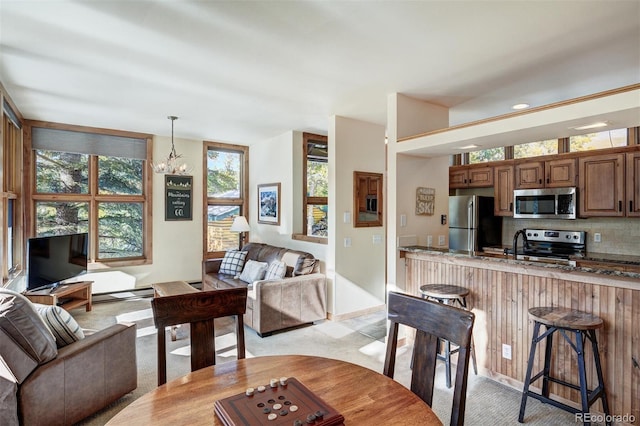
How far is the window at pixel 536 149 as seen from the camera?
500 cm

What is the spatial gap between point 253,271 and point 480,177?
12.3 ft

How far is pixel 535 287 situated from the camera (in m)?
2.73

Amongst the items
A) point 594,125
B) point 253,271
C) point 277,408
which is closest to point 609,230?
point 594,125

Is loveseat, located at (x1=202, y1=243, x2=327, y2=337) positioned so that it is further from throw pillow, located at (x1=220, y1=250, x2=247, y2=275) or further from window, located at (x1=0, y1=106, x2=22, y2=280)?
window, located at (x1=0, y1=106, x2=22, y2=280)

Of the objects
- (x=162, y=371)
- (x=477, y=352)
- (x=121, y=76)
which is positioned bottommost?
(x=477, y=352)

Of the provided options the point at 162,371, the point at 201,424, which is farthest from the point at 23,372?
the point at 201,424

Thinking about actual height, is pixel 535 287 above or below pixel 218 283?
above

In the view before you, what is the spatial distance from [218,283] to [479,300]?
3395 mm

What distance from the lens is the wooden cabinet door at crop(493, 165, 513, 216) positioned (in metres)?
5.18

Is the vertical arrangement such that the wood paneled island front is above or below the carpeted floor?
above

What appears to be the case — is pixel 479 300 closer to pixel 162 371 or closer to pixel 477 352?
pixel 477 352

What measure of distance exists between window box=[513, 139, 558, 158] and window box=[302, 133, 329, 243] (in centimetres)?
293

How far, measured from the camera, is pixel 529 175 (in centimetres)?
498

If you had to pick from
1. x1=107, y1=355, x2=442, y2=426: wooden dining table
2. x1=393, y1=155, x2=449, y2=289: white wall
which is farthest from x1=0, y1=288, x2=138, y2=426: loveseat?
x1=393, y1=155, x2=449, y2=289: white wall
